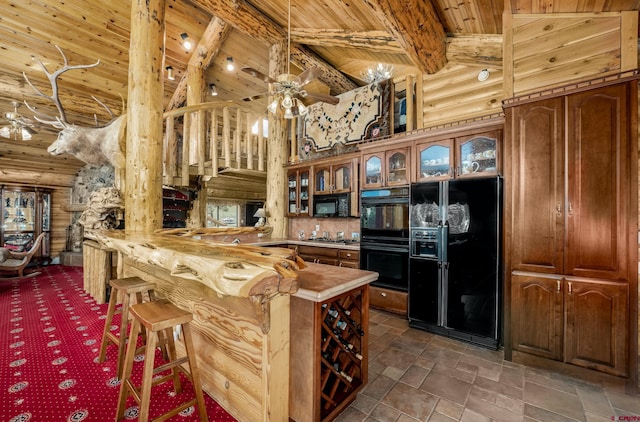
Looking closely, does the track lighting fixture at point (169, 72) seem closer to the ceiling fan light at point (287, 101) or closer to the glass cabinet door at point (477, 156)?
the ceiling fan light at point (287, 101)

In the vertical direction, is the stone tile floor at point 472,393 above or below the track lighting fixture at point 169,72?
below

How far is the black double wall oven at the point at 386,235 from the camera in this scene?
132 inches

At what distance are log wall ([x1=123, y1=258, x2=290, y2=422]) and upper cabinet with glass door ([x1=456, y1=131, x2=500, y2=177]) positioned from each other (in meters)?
2.55

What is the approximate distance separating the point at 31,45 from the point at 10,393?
17.4 ft

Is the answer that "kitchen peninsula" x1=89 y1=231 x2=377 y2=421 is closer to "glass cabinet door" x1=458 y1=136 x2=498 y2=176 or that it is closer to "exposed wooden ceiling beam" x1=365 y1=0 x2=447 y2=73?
"glass cabinet door" x1=458 y1=136 x2=498 y2=176

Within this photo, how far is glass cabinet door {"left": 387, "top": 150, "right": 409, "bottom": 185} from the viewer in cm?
349

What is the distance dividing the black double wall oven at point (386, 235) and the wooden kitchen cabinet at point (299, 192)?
144 centimetres

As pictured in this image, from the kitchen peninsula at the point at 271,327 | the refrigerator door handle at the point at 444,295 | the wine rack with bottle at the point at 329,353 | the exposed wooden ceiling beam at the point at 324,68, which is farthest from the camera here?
the exposed wooden ceiling beam at the point at 324,68

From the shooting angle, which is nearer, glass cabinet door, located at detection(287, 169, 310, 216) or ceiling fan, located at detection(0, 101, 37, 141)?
ceiling fan, located at detection(0, 101, 37, 141)

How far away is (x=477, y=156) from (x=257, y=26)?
4.31 meters

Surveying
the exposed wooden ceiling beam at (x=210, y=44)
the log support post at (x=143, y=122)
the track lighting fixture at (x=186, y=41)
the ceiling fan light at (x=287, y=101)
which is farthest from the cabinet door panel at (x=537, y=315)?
the track lighting fixture at (x=186, y=41)

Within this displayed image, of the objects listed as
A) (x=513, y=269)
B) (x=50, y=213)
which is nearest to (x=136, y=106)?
(x=513, y=269)

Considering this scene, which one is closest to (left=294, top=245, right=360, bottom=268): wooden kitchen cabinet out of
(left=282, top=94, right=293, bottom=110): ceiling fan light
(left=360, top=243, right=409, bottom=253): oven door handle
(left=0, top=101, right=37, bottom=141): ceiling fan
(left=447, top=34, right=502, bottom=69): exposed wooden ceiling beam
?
(left=360, top=243, right=409, bottom=253): oven door handle

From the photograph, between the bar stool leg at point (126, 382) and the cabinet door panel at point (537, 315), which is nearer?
the bar stool leg at point (126, 382)
